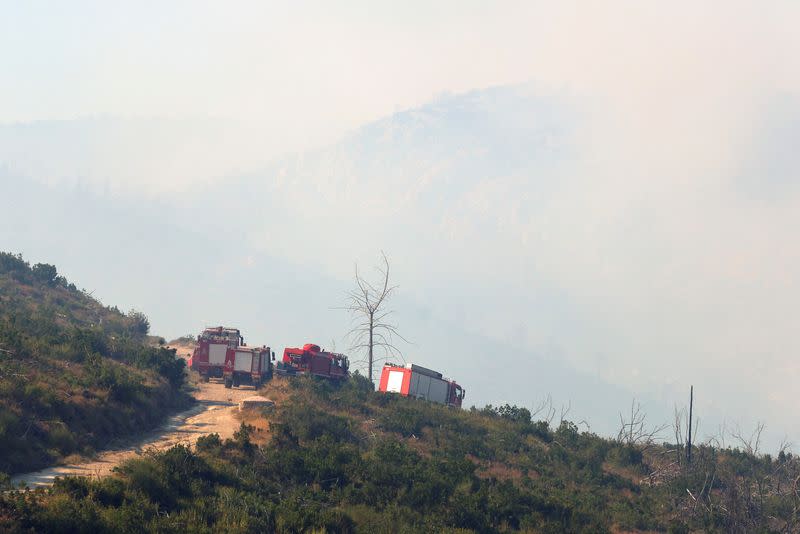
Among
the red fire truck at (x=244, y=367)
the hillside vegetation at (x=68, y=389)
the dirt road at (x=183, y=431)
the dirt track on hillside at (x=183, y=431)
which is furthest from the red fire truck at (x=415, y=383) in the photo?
the hillside vegetation at (x=68, y=389)

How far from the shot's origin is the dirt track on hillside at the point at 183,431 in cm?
2097

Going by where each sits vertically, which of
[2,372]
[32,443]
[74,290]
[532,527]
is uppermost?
[74,290]

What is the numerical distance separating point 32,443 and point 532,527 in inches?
633

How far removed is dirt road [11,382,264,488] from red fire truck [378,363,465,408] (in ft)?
35.1

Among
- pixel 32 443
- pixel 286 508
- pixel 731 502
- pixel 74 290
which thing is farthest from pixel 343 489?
pixel 74 290

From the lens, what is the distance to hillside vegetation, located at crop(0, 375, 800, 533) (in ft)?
59.5

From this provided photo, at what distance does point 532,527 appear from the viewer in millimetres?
24141

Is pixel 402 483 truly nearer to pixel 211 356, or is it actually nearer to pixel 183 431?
pixel 183 431

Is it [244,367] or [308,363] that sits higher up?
[308,363]

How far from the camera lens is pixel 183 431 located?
2941 cm

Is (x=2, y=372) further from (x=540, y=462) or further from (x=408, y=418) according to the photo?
(x=540, y=462)

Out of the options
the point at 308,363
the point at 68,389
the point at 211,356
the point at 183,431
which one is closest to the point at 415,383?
the point at 308,363

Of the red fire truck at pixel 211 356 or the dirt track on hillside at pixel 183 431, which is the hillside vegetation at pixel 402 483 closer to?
the dirt track on hillside at pixel 183 431

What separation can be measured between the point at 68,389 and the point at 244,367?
56.5 feet
